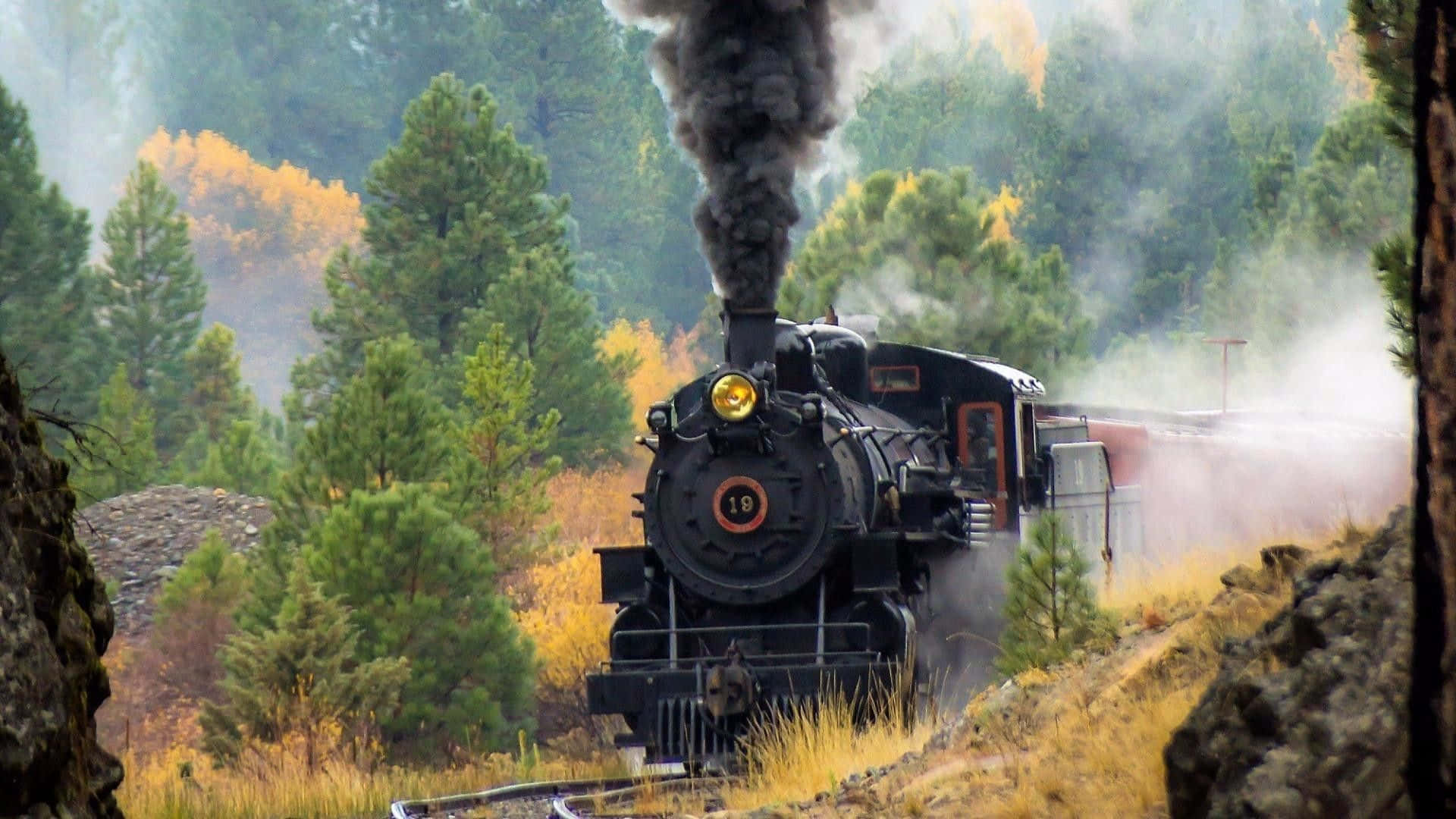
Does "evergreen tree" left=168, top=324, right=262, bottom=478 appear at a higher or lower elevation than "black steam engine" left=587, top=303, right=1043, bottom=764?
higher

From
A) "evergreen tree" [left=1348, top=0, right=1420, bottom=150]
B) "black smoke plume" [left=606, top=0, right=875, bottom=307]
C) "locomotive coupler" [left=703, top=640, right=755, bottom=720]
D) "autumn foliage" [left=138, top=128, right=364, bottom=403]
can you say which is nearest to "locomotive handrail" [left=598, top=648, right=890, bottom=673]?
"locomotive coupler" [left=703, top=640, right=755, bottom=720]

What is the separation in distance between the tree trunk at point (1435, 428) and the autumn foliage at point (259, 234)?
6868cm

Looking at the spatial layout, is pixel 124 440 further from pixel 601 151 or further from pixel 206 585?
pixel 601 151

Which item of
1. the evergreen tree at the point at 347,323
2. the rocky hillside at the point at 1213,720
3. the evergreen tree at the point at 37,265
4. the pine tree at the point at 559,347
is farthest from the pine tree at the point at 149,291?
the rocky hillside at the point at 1213,720

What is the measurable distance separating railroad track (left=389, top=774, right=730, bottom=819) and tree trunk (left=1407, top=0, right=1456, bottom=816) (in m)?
7.04

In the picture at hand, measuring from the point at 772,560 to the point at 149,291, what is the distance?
35.6 metres

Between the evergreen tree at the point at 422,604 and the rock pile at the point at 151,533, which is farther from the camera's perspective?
the rock pile at the point at 151,533

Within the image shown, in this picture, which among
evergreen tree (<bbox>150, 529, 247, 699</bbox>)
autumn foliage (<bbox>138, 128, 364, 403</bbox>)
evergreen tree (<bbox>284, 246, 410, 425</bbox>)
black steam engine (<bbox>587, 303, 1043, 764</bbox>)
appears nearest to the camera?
black steam engine (<bbox>587, 303, 1043, 764</bbox>)

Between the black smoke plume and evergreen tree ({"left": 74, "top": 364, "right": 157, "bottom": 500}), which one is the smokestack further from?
evergreen tree ({"left": 74, "top": 364, "right": 157, "bottom": 500})

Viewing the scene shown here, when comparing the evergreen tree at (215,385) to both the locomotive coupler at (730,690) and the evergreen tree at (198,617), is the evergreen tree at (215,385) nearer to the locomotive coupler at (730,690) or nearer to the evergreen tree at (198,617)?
the evergreen tree at (198,617)

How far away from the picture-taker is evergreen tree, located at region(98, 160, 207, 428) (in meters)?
45.4

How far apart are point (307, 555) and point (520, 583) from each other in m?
9.95

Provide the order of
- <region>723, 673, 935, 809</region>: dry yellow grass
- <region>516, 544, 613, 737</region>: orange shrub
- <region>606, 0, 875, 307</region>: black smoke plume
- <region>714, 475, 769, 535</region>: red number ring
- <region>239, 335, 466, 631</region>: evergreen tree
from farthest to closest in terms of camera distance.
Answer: <region>516, 544, 613, 737</region>: orange shrub → <region>239, 335, 466, 631</region>: evergreen tree → <region>606, 0, 875, 307</region>: black smoke plume → <region>714, 475, 769, 535</region>: red number ring → <region>723, 673, 935, 809</region>: dry yellow grass

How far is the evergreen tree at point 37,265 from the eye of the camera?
36531mm
